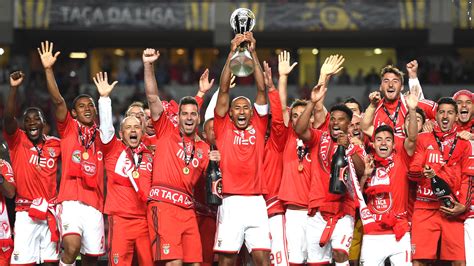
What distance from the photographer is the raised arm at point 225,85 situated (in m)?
11.3

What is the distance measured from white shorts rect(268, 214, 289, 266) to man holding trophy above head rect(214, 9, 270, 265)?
37cm

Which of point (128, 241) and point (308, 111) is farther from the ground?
point (308, 111)

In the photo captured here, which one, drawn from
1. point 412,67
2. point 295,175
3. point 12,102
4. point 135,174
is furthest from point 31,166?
point 412,67

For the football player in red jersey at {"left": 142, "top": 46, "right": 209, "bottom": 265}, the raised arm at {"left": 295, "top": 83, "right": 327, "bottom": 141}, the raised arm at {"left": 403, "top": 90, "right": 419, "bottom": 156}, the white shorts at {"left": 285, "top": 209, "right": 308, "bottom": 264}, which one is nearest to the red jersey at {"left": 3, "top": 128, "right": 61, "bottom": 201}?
the football player in red jersey at {"left": 142, "top": 46, "right": 209, "bottom": 265}

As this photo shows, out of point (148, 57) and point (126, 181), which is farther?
point (126, 181)

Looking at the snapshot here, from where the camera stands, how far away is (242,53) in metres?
11.2

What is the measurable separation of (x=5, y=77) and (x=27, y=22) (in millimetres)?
1771

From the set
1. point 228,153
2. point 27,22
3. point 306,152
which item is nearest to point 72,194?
point 228,153

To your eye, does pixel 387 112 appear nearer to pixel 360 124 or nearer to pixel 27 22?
pixel 360 124

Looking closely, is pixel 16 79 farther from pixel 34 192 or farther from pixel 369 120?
pixel 369 120

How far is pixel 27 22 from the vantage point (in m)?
26.8

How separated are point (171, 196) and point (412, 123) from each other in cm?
279

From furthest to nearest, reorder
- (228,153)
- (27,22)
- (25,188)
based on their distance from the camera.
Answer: (27,22), (25,188), (228,153)

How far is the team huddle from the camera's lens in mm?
11617
